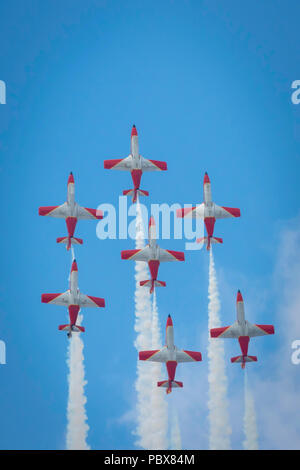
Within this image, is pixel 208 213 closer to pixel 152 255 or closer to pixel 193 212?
pixel 193 212

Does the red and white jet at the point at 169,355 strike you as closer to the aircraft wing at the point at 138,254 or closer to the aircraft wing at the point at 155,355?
the aircraft wing at the point at 155,355

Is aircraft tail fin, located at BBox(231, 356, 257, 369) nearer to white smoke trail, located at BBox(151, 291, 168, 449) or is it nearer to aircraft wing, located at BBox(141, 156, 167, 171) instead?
white smoke trail, located at BBox(151, 291, 168, 449)

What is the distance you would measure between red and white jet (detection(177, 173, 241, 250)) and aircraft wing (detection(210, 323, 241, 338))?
27.0 feet

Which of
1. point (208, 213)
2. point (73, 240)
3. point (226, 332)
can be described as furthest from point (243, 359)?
point (73, 240)

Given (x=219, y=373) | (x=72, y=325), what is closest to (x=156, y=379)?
(x=219, y=373)

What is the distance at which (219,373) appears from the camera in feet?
334

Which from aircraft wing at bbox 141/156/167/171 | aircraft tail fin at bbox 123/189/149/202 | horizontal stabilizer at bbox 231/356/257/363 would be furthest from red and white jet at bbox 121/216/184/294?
horizontal stabilizer at bbox 231/356/257/363

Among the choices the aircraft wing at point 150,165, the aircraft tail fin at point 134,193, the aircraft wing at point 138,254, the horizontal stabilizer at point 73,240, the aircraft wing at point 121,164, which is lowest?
the aircraft wing at point 138,254

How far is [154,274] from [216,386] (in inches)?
537

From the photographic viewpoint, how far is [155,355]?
96.5 metres

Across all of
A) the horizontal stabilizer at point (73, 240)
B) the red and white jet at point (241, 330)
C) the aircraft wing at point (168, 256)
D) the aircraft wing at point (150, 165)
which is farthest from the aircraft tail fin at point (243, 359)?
the aircraft wing at point (150, 165)

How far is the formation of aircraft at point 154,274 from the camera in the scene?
96.0 metres
